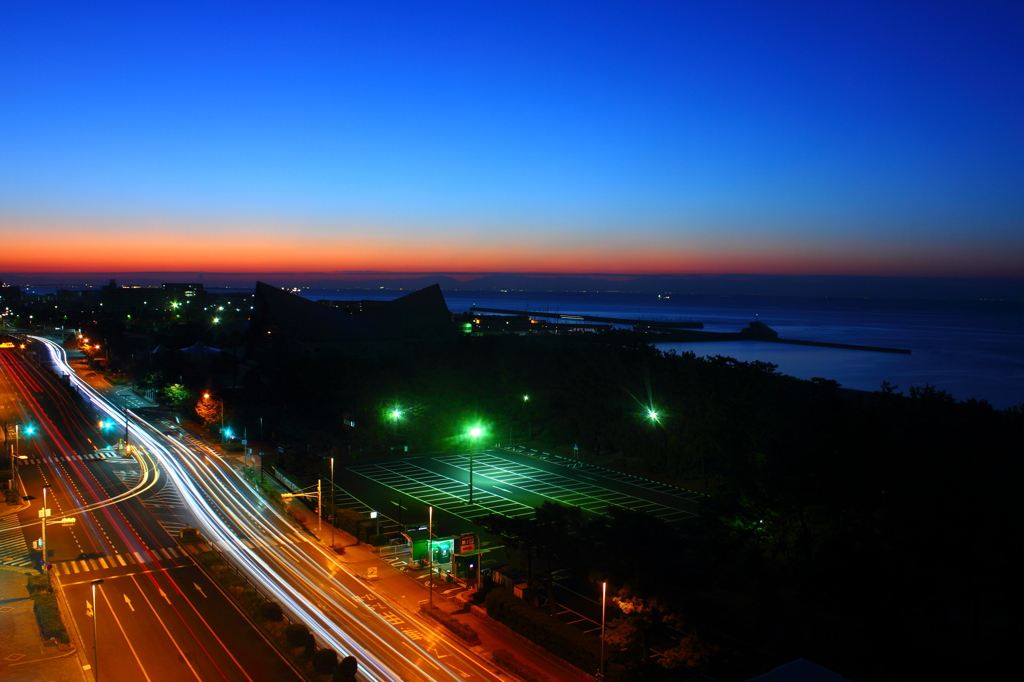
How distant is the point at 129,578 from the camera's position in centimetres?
1822

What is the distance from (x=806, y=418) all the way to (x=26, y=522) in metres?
27.0

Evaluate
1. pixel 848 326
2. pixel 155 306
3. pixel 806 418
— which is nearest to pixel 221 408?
pixel 806 418

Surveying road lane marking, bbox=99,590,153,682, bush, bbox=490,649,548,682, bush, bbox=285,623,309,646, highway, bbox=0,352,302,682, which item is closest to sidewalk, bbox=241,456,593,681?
bush, bbox=490,649,548,682

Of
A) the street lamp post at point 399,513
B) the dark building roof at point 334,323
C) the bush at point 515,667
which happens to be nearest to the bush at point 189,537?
the street lamp post at point 399,513

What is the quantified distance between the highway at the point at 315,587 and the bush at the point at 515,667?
1.13 feet

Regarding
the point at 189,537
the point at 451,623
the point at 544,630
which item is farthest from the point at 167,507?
the point at 544,630

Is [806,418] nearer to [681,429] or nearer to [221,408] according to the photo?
[681,429]

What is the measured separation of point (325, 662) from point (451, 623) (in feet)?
11.3

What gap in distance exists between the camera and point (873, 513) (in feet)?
63.5

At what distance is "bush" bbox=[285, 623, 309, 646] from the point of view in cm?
1448

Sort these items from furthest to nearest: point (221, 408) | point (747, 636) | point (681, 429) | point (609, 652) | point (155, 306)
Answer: point (155, 306) → point (221, 408) → point (681, 429) → point (747, 636) → point (609, 652)

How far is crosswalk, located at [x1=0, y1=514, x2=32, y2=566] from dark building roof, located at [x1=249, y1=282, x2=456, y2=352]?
120 ft

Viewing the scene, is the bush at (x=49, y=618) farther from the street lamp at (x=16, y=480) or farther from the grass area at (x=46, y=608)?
the street lamp at (x=16, y=480)

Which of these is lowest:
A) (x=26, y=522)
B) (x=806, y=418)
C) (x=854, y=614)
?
(x=26, y=522)
